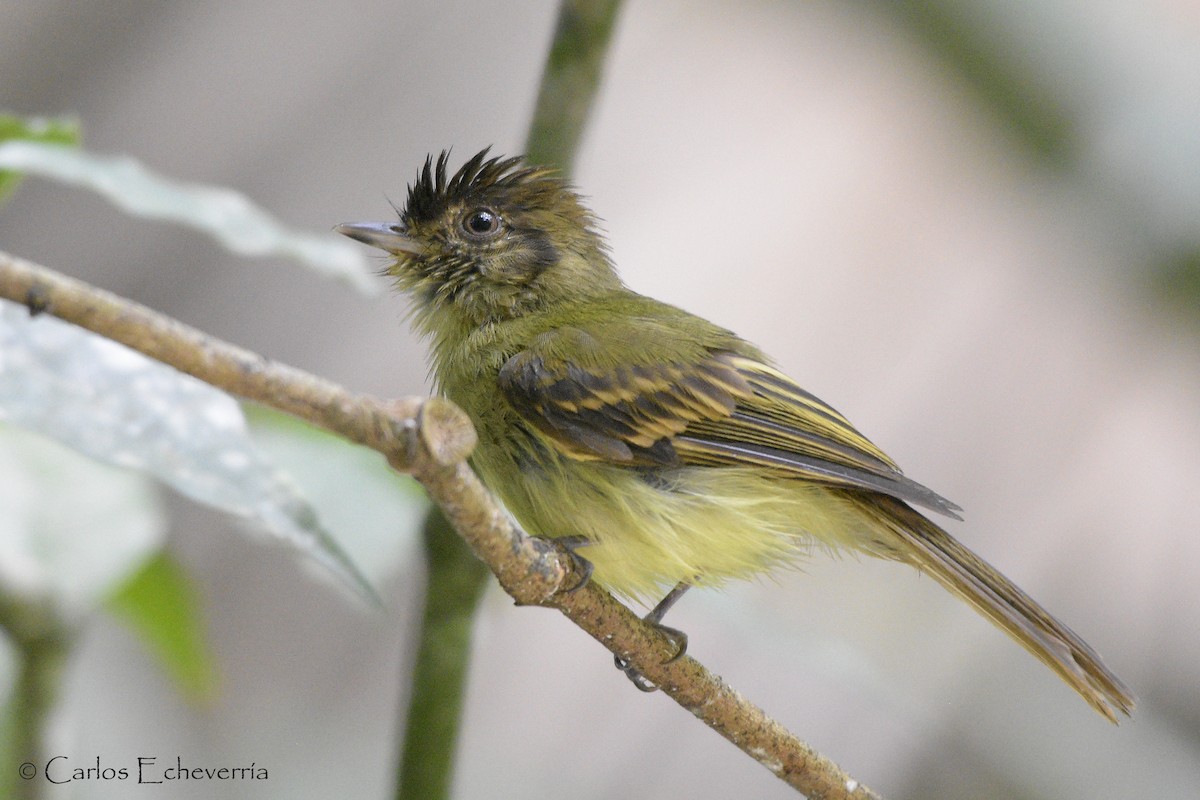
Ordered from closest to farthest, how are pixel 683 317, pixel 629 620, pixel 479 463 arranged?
pixel 629 620 → pixel 479 463 → pixel 683 317

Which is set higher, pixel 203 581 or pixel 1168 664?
pixel 1168 664

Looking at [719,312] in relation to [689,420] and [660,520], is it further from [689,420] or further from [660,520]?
[660,520]

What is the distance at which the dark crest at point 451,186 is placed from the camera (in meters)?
2.30

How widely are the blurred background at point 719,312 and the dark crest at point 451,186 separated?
110cm

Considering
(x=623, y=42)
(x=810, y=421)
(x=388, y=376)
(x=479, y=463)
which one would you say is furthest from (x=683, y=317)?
(x=623, y=42)

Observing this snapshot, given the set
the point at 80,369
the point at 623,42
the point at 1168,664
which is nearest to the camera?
the point at 80,369

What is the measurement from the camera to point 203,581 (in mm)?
3426

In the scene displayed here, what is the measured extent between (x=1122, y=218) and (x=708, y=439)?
2.51 feet

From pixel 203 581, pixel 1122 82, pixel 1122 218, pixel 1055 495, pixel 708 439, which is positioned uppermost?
pixel 1122 82

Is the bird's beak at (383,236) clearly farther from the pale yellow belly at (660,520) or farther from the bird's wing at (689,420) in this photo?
the pale yellow belly at (660,520)

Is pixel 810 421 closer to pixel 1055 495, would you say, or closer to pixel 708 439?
pixel 708 439

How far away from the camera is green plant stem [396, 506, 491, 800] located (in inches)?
66.4

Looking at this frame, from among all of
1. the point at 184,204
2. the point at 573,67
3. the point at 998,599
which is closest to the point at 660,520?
the point at 998,599

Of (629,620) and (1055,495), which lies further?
(1055,495)
